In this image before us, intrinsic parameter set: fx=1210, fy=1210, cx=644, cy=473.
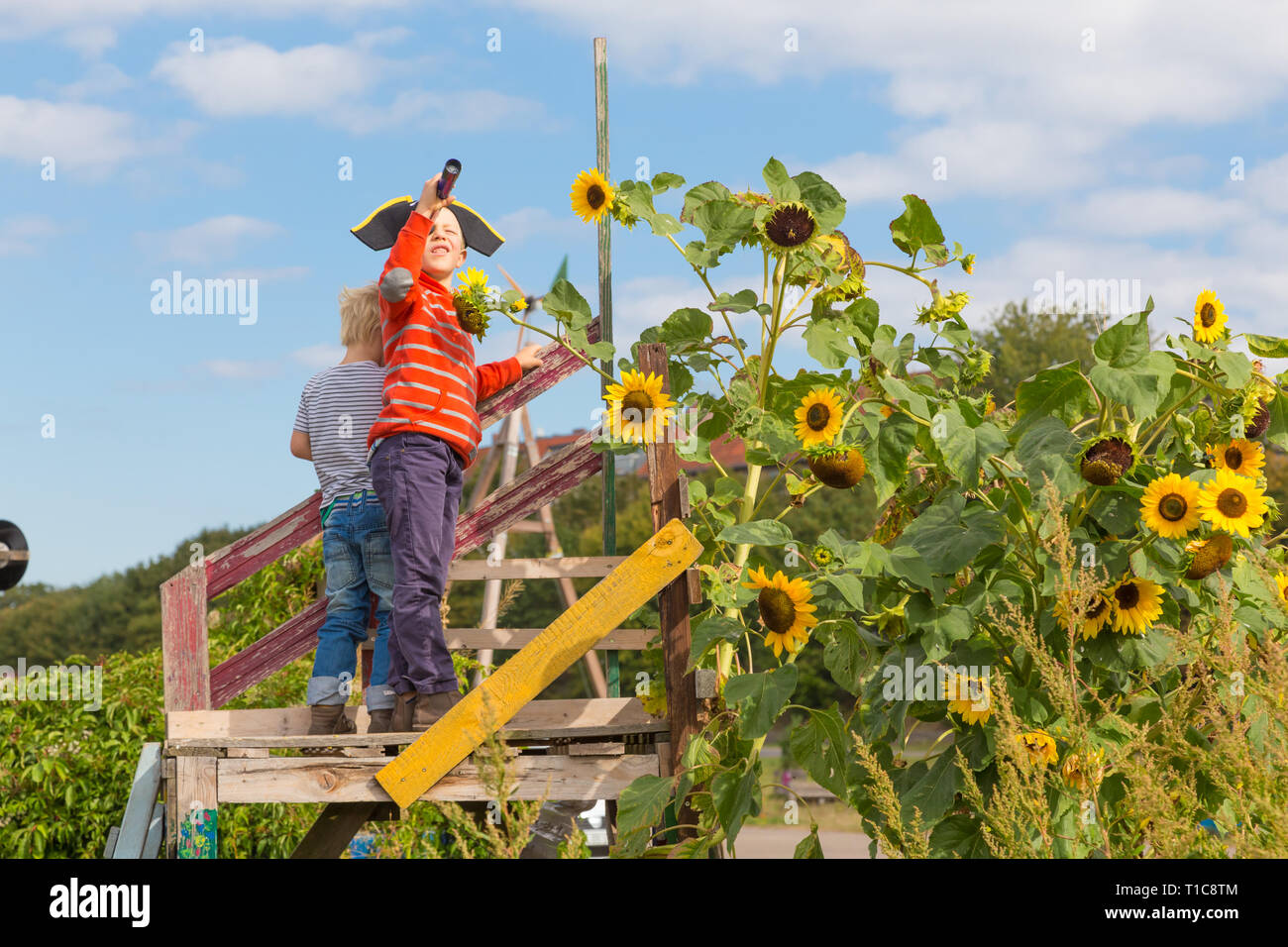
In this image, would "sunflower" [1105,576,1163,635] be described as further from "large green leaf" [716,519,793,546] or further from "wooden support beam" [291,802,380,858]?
"wooden support beam" [291,802,380,858]

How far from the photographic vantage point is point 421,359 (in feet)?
13.1

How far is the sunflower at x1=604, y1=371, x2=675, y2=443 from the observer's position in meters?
3.79

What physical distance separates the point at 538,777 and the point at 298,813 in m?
3.51

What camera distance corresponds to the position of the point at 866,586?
11.0ft

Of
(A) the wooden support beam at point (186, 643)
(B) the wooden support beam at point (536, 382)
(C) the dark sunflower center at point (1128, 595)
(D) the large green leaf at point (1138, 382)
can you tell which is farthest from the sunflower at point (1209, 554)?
(A) the wooden support beam at point (186, 643)

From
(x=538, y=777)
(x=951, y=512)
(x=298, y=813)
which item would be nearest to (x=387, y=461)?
(x=538, y=777)

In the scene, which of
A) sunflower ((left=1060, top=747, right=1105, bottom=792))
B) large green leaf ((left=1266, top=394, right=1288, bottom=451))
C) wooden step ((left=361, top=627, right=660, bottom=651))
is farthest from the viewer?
wooden step ((left=361, top=627, right=660, bottom=651))

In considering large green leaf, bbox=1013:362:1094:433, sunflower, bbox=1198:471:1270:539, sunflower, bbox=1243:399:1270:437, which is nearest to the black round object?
large green leaf, bbox=1013:362:1094:433

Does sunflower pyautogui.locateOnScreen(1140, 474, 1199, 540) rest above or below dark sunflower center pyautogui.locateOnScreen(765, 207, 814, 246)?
below

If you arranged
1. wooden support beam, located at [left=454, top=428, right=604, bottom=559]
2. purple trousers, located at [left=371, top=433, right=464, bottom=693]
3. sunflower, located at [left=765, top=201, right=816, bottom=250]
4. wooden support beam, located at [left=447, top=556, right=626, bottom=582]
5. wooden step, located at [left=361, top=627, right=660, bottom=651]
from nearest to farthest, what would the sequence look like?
1. purple trousers, located at [left=371, top=433, right=464, bottom=693]
2. sunflower, located at [left=765, top=201, right=816, bottom=250]
3. wooden support beam, located at [left=447, top=556, right=626, bottom=582]
4. wooden step, located at [left=361, top=627, right=660, bottom=651]
5. wooden support beam, located at [left=454, top=428, right=604, bottom=559]

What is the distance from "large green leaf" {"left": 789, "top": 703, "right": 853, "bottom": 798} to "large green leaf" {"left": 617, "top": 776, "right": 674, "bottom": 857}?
1.28 ft

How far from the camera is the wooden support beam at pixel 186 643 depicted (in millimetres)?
4094

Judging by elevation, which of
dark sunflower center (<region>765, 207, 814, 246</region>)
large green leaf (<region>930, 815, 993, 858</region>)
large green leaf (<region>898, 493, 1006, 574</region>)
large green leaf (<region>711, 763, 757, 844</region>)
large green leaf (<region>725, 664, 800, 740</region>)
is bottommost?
large green leaf (<region>930, 815, 993, 858</region>)
